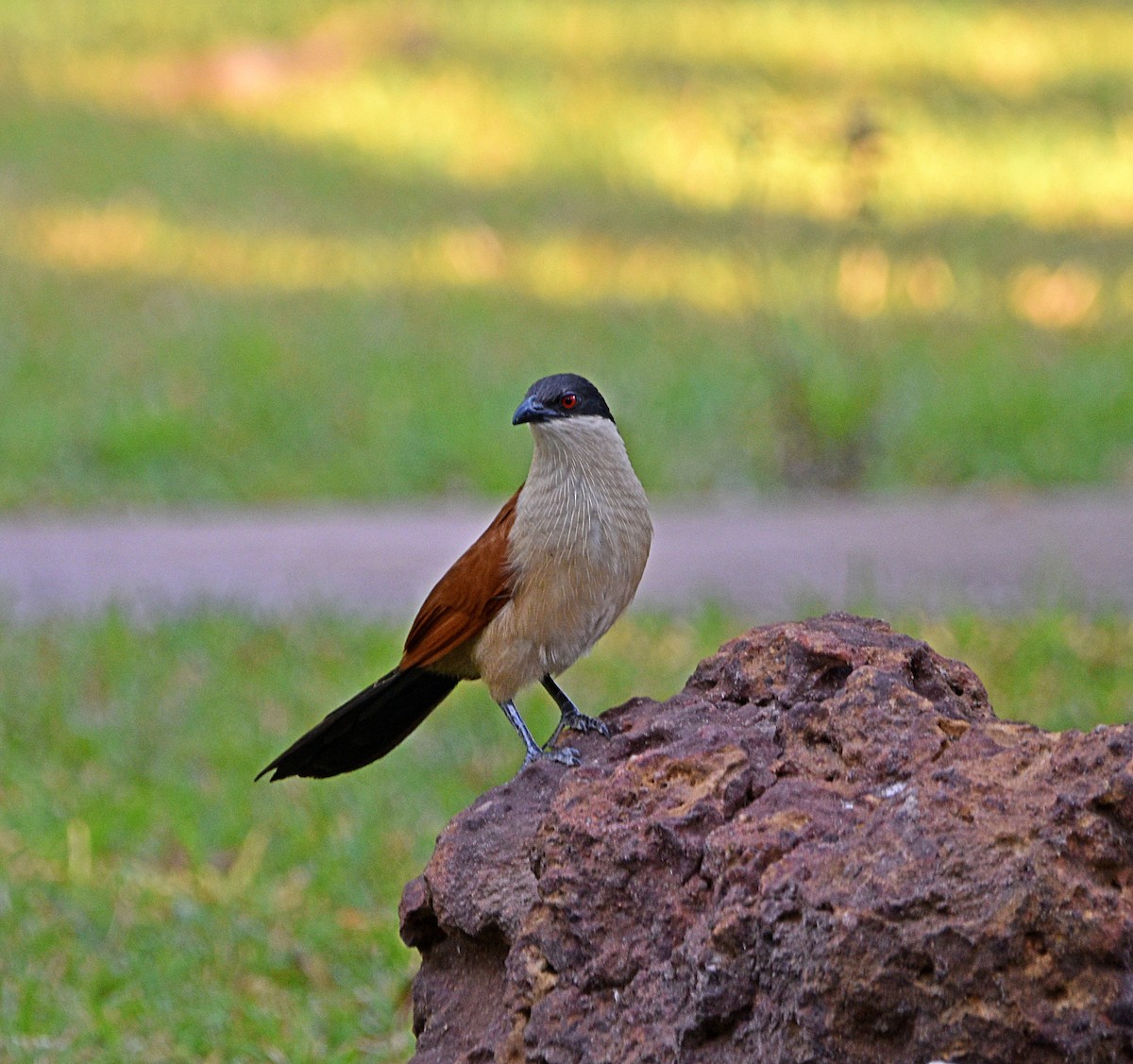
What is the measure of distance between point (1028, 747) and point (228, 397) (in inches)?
288

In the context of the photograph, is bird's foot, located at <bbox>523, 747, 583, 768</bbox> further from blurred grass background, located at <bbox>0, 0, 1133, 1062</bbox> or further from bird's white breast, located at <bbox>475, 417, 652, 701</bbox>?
blurred grass background, located at <bbox>0, 0, 1133, 1062</bbox>

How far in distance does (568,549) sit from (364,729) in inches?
20.7

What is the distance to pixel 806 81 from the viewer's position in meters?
16.1

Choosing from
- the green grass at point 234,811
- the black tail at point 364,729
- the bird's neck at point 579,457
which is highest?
the bird's neck at point 579,457

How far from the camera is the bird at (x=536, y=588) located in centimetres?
345

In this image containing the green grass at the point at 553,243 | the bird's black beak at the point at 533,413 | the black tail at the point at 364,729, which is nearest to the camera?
the black tail at the point at 364,729

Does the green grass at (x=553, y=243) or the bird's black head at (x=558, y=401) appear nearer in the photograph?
the bird's black head at (x=558, y=401)

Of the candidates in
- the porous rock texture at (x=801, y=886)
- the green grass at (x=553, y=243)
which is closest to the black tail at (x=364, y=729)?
the porous rock texture at (x=801, y=886)

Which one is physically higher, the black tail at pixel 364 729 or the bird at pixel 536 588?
the bird at pixel 536 588

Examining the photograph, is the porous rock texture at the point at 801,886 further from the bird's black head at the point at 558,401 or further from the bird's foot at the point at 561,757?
the bird's black head at the point at 558,401

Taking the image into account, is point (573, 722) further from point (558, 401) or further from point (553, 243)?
point (553, 243)

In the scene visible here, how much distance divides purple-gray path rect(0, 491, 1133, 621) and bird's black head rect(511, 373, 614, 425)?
298cm

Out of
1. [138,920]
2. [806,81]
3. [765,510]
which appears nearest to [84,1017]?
[138,920]

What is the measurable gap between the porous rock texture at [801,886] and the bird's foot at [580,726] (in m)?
0.27
